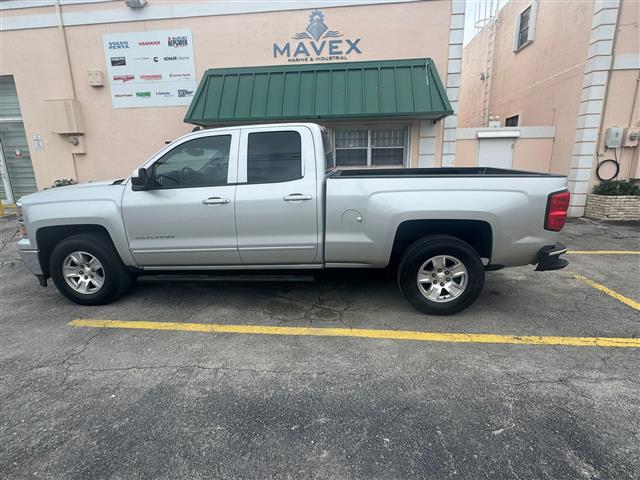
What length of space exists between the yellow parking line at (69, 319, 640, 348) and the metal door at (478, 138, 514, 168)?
736cm

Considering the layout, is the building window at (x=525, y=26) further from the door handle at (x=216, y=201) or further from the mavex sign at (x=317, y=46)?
the door handle at (x=216, y=201)

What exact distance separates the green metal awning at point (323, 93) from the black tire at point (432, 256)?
15.4 feet

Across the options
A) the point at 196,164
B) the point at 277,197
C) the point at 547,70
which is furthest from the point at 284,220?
the point at 547,70

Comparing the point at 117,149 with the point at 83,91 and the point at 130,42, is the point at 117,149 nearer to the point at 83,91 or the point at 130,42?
the point at 83,91

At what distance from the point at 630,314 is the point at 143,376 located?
194 inches

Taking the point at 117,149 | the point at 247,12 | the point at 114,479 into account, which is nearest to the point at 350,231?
the point at 114,479

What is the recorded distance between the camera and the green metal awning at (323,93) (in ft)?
24.8

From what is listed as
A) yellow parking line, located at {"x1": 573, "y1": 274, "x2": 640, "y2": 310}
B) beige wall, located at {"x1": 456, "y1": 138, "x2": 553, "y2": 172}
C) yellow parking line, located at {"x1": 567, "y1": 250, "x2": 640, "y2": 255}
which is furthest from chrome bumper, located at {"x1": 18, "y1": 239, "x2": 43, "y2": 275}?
beige wall, located at {"x1": 456, "y1": 138, "x2": 553, "y2": 172}

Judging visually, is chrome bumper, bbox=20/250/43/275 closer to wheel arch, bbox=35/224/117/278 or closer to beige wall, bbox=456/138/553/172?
wheel arch, bbox=35/224/117/278

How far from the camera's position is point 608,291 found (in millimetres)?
4465

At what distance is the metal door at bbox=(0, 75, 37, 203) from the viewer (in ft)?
33.6

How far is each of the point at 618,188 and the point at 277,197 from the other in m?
9.42

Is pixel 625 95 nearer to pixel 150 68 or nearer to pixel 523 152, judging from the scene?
pixel 523 152

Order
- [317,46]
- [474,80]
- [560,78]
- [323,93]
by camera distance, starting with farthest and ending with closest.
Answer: [474,80] < [560,78] < [317,46] < [323,93]
